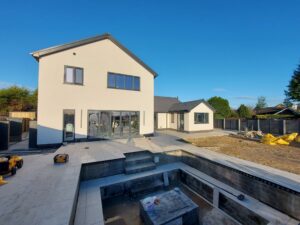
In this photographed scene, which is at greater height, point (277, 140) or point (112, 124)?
point (112, 124)

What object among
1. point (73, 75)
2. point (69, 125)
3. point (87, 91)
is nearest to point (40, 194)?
point (69, 125)

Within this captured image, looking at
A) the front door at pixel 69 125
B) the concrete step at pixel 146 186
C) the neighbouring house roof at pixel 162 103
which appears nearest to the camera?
the concrete step at pixel 146 186

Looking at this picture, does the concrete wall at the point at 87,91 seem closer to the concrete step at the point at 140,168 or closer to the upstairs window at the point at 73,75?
the upstairs window at the point at 73,75

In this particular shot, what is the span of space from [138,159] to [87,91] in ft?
19.3

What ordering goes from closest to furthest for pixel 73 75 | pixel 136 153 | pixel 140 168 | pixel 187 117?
pixel 140 168, pixel 136 153, pixel 73 75, pixel 187 117

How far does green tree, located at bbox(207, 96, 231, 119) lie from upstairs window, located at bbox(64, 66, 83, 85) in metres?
22.1

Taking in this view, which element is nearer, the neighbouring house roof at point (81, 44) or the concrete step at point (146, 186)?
the concrete step at point (146, 186)

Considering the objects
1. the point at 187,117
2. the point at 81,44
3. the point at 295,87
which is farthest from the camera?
the point at 295,87

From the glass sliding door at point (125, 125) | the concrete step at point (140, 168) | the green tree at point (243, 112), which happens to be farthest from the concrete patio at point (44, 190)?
the green tree at point (243, 112)

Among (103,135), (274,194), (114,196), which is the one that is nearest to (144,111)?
(103,135)

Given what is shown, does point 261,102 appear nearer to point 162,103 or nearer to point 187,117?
point 162,103

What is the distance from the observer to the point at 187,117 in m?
15.5

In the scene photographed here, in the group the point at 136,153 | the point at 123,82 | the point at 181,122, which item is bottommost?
the point at 136,153

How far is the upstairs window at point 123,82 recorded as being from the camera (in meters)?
10.2
